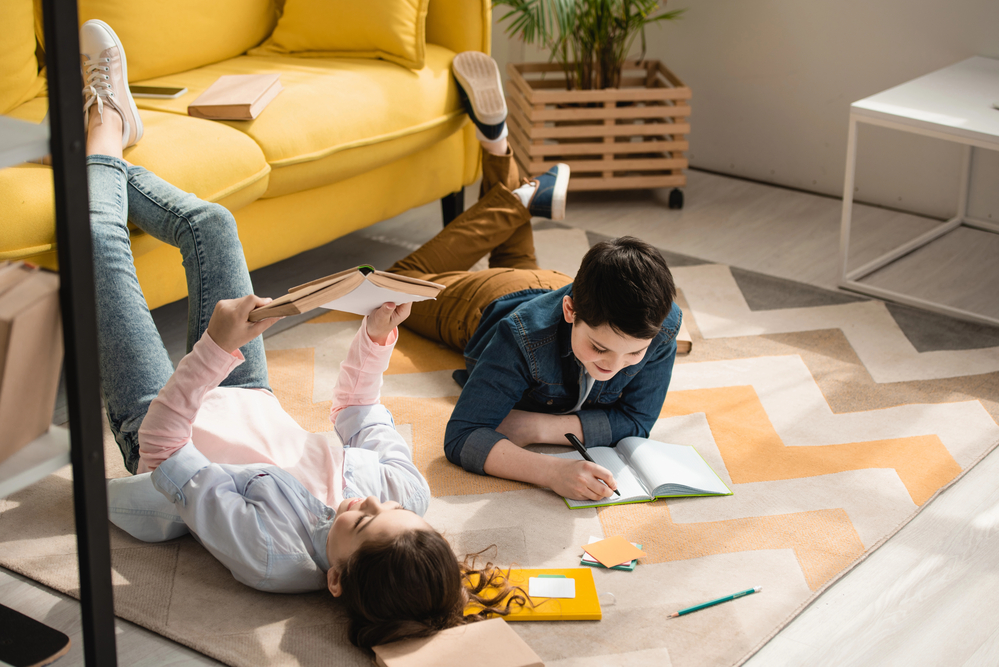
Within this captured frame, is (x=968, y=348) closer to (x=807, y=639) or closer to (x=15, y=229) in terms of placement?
(x=807, y=639)

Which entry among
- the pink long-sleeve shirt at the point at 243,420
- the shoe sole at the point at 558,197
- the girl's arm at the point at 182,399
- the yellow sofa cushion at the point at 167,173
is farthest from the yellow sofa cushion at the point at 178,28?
the girl's arm at the point at 182,399

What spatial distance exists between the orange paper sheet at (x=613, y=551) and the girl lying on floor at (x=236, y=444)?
0.51ft

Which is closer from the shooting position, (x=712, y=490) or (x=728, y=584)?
(x=728, y=584)

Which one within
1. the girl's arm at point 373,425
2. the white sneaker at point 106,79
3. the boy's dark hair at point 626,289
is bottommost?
the girl's arm at point 373,425

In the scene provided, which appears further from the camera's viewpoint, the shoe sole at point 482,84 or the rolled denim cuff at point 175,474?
the shoe sole at point 482,84

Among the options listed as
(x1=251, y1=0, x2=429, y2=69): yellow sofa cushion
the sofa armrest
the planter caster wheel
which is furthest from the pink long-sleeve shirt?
the planter caster wheel

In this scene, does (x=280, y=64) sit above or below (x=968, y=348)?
above

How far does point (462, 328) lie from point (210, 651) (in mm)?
858

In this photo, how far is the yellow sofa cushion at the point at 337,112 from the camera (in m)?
1.88

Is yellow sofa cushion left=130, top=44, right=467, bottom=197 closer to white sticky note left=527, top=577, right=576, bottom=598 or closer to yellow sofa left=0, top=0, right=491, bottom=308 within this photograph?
yellow sofa left=0, top=0, right=491, bottom=308

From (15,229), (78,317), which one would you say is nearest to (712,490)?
(78,317)

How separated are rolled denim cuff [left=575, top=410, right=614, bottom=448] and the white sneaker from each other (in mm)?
931

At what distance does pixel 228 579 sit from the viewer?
1.27 m

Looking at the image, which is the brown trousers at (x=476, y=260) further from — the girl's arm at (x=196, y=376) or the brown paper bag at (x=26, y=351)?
the brown paper bag at (x=26, y=351)
